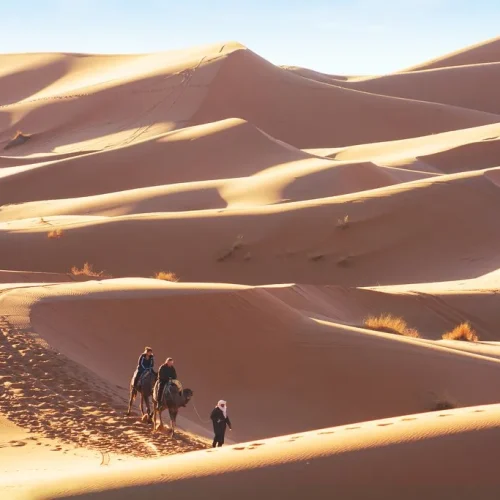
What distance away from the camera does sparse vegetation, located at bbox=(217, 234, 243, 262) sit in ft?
87.4

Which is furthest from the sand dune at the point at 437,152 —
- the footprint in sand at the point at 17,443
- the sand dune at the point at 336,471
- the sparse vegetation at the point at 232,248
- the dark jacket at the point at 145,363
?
the sand dune at the point at 336,471

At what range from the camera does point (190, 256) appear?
2684cm

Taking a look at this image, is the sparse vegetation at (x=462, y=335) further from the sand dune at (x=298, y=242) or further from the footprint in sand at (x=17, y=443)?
the footprint in sand at (x=17, y=443)

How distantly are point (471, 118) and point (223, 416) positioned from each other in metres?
52.1

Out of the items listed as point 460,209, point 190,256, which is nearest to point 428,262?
point 460,209

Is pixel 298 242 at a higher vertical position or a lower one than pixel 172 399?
higher

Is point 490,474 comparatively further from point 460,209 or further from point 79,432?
point 460,209

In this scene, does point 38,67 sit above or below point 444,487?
above

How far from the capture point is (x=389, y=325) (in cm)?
1903

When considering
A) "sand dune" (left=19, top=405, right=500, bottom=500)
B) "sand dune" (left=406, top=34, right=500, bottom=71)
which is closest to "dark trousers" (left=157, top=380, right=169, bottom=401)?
"sand dune" (left=19, top=405, right=500, bottom=500)

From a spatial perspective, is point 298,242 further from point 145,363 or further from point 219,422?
point 219,422

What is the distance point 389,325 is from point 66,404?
8457 mm

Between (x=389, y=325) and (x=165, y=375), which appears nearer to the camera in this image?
(x=165, y=375)

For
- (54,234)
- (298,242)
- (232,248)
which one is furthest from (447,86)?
(54,234)
